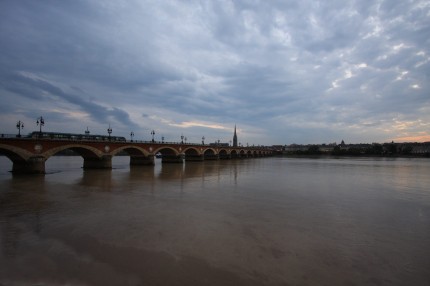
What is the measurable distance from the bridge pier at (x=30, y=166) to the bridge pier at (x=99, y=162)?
9.20 meters

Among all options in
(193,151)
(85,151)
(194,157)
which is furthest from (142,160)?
(194,157)

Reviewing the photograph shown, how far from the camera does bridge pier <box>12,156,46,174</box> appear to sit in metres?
28.7

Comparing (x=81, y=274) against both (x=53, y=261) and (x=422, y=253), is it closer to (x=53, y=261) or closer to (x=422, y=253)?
(x=53, y=261)

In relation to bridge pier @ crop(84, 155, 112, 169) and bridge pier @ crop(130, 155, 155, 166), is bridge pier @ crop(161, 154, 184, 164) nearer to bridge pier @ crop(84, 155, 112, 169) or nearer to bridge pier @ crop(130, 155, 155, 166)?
bridge pier @ crop(130, 155, 155, 166)

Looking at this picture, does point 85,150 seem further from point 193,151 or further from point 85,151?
point 193,151

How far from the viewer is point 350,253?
299 inches

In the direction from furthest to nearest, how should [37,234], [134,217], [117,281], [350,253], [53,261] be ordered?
[134,217] < [37,234] < [350,253] < [53,261] < [117,281]

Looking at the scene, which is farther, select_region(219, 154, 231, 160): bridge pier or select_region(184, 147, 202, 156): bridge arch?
select_region(219, 154, 231, 160): bridge pier

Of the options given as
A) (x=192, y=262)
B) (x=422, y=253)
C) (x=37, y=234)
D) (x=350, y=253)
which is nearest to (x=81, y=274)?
(x=192, y=262)

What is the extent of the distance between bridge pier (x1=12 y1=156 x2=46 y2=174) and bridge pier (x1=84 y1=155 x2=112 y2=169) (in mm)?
9204

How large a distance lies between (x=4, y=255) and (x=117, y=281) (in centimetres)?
402

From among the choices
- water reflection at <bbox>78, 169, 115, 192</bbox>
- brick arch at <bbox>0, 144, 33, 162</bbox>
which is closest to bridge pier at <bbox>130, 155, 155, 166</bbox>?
water reflection at <bbox>78, 169, 115, 192</bbox>

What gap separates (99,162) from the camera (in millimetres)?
38562

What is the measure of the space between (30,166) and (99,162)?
10404 millimetres
